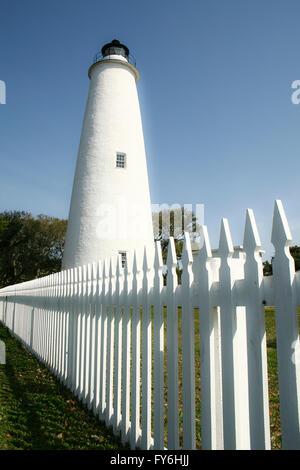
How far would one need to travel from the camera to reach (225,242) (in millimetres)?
1843

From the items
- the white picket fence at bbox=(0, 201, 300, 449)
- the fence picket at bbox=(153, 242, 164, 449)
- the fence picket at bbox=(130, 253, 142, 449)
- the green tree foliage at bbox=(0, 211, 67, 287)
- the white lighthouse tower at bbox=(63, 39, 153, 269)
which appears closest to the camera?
the white picket fence at bbox=(0, 201, 300, 449)

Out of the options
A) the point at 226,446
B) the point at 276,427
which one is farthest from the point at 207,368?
the point at 276,427

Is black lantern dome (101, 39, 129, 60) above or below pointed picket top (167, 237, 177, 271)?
above

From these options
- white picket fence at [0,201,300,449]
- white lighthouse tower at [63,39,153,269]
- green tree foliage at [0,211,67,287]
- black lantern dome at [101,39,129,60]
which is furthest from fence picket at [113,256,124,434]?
green tree foliage at [0,211,67,287]

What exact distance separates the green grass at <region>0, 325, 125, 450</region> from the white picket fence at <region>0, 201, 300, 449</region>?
0.16 metres

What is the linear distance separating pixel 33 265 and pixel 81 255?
18762mm

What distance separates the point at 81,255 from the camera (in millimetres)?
14453

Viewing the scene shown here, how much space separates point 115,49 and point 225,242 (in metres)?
19.1

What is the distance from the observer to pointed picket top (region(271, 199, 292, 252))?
4.83 ft

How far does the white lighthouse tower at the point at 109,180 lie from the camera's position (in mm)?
14469

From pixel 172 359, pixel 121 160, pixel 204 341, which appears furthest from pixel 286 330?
pixel 121 160

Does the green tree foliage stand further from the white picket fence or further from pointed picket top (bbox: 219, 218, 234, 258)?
pointed picket top (bbox: 219, 218, 234, 258)

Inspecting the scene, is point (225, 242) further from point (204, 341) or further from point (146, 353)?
point (146, 353)
